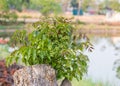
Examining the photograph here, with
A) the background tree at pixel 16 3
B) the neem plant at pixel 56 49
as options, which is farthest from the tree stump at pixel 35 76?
the background tree at pixel 16 3

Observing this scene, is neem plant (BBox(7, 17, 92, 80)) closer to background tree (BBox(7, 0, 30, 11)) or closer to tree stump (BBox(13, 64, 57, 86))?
tree stump (BBox(13, 64, 57, 86))

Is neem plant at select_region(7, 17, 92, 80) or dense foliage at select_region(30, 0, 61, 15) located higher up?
neem plant at select_region(7, 17, 92, 80)

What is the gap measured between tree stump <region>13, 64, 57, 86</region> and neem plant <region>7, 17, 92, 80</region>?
0.41 ft

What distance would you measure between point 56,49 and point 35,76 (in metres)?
0.30

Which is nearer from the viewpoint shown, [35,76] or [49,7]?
[35,76]

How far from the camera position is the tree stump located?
3125 mm

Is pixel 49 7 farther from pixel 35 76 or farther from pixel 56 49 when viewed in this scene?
pixel 35 76

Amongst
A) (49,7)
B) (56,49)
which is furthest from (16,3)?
(56,49)

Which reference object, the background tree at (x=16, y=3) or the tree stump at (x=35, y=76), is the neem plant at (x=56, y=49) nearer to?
the tree stump at (x=35, y=76)

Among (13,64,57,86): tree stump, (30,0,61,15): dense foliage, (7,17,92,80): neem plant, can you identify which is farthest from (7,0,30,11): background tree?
(13,64,57,86): tree stump

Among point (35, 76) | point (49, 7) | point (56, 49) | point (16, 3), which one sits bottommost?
point (49, 7)

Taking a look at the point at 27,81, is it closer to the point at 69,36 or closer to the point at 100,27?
the point at 69,36

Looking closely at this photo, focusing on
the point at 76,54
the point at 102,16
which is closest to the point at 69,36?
→ the point at 76,54

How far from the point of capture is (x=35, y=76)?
3.13 meters
